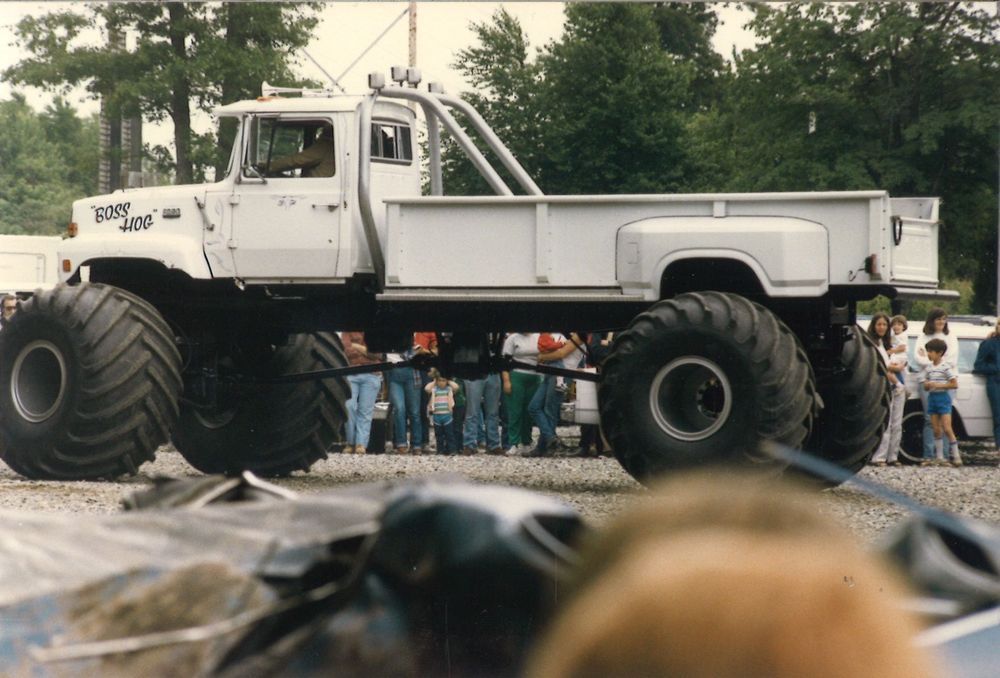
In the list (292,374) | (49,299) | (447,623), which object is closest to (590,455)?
(292,374)

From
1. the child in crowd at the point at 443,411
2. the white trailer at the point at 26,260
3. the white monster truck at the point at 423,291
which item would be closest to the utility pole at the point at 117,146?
the white trailer at the point at 26,260

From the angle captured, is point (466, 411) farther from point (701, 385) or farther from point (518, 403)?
point (701, 385)

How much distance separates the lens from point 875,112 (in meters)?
18.7

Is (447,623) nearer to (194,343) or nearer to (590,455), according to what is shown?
(194,343)

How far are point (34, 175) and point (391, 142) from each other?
95.8 feet

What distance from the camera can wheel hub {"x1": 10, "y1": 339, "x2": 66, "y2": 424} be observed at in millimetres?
10391

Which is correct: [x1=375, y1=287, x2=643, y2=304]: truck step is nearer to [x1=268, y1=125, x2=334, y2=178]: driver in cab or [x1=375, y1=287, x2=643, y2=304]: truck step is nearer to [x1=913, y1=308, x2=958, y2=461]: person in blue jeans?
[x1=268, y1=125, x2=334, y2=178]: driver in cab

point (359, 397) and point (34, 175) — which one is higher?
point (34, 175)

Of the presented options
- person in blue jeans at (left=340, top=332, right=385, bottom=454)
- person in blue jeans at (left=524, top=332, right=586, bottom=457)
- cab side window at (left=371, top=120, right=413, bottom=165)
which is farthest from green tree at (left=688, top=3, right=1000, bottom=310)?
cab side window at (left=371, top=120, right=413, bottom=165)

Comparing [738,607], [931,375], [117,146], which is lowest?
[931,375]

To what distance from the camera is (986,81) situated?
18.0 meters

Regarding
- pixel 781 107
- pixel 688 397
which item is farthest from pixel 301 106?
pixel 781 107

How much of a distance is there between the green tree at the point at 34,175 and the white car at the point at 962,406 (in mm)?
19221

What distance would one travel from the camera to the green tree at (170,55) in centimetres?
1359
